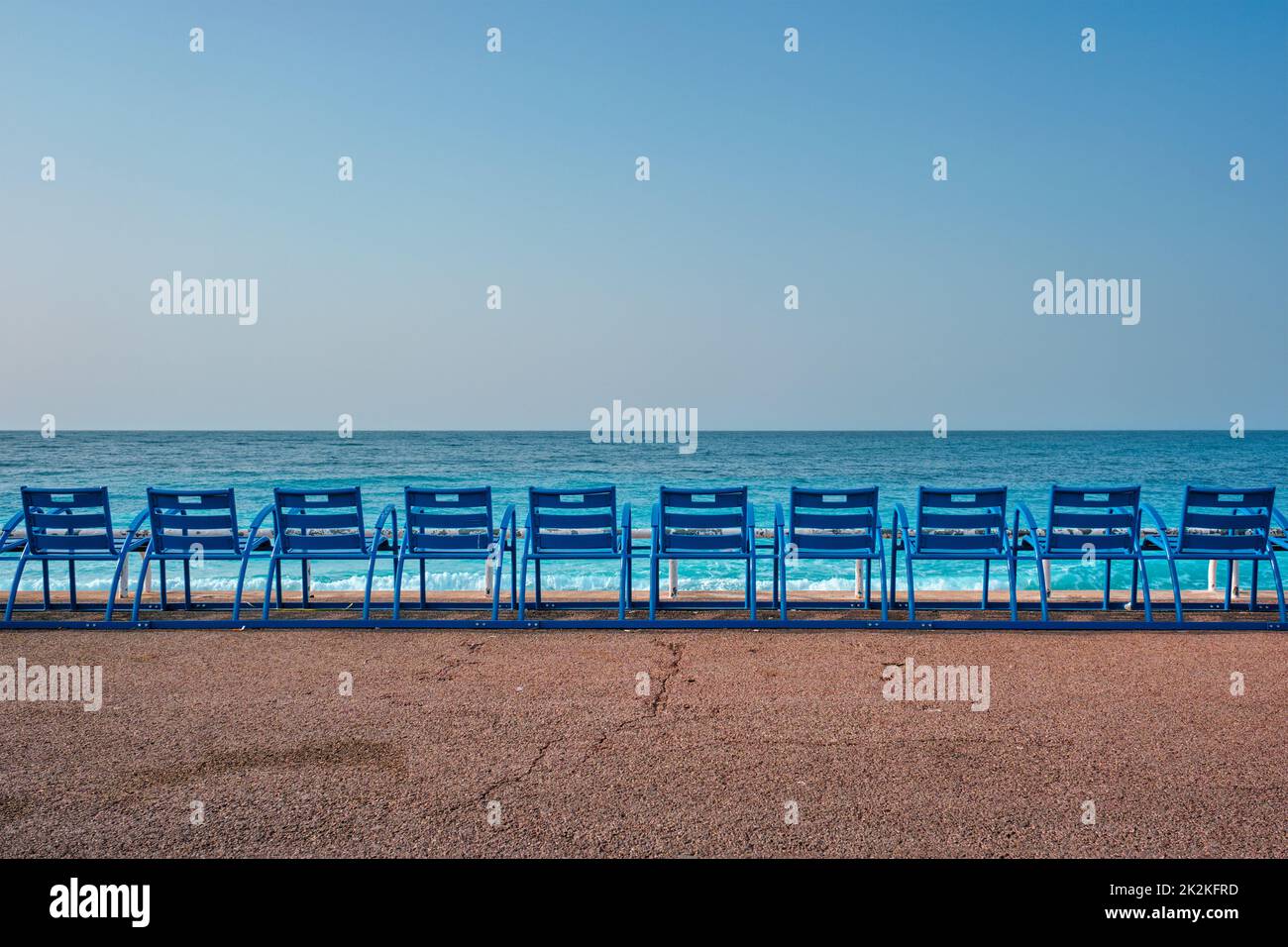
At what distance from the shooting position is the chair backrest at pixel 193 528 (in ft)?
26.5

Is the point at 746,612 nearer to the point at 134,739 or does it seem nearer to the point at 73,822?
the point at 134,739

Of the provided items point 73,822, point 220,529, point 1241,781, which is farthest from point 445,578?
point 1241,781

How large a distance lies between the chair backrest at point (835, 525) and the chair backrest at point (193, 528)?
4833mm

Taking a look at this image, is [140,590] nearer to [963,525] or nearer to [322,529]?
[322,529]

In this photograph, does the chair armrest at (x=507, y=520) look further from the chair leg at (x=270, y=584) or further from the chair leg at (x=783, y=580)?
the chair leg at (x=783, y=580)

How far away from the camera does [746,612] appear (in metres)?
8.31

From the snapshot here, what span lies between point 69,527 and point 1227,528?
32.7 ft

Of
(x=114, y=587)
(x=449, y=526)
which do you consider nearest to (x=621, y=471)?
(x=449, y=526)

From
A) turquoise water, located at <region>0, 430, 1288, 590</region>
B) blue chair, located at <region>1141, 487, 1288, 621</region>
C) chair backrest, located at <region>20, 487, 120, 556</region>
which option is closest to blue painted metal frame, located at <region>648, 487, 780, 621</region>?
blue chair, located at <region>1141, 487, 1288, 621</region>

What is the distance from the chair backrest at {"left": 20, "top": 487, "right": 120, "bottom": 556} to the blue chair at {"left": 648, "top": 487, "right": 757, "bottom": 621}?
478cm

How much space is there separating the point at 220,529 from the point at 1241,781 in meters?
7.49

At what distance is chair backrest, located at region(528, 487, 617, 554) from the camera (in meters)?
8.03

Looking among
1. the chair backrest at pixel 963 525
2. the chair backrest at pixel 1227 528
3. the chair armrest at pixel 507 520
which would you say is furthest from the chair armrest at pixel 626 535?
the chair backrest at pixel 1227 528

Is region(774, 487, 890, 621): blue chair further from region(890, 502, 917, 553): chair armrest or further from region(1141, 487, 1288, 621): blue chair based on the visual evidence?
region(1141, 487, 1288, 621): blue chair
